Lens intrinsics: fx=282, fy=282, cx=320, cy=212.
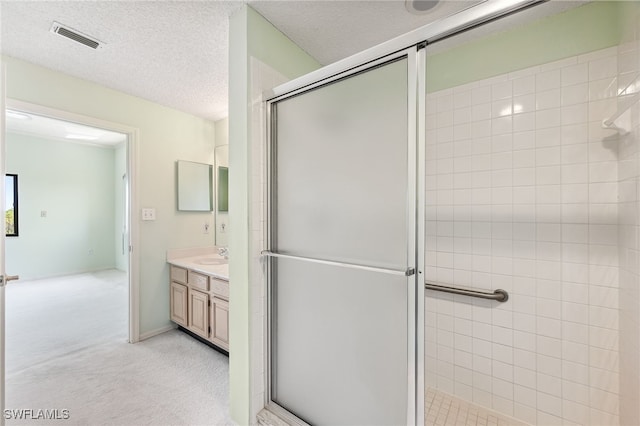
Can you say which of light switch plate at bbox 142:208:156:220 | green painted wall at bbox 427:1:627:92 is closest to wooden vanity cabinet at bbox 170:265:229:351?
light switch plate at bbox 142:208:156:220

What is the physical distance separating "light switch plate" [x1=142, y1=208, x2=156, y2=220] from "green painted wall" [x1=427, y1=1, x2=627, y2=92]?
110 inches

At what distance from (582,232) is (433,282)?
0.88 m

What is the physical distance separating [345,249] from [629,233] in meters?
1.36

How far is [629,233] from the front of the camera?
1349 millimetres

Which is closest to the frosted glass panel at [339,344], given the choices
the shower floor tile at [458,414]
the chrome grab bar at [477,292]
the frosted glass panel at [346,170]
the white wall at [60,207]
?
the frosted glass panel at [346,170]

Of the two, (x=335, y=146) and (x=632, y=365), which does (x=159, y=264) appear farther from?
(x=632, y=365)

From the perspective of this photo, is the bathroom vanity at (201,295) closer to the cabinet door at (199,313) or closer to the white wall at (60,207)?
the cabinet door at (199,313)

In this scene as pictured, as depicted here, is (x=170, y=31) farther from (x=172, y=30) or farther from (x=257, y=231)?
(x=257, y=231)

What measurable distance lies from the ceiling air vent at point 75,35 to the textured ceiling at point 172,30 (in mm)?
40

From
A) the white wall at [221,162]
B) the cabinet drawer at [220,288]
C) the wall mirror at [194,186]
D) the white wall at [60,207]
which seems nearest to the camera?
the cabinet drawer at [220,288]

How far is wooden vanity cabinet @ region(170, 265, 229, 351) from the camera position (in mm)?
2398

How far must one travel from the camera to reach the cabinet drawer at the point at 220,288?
92.8 inches
